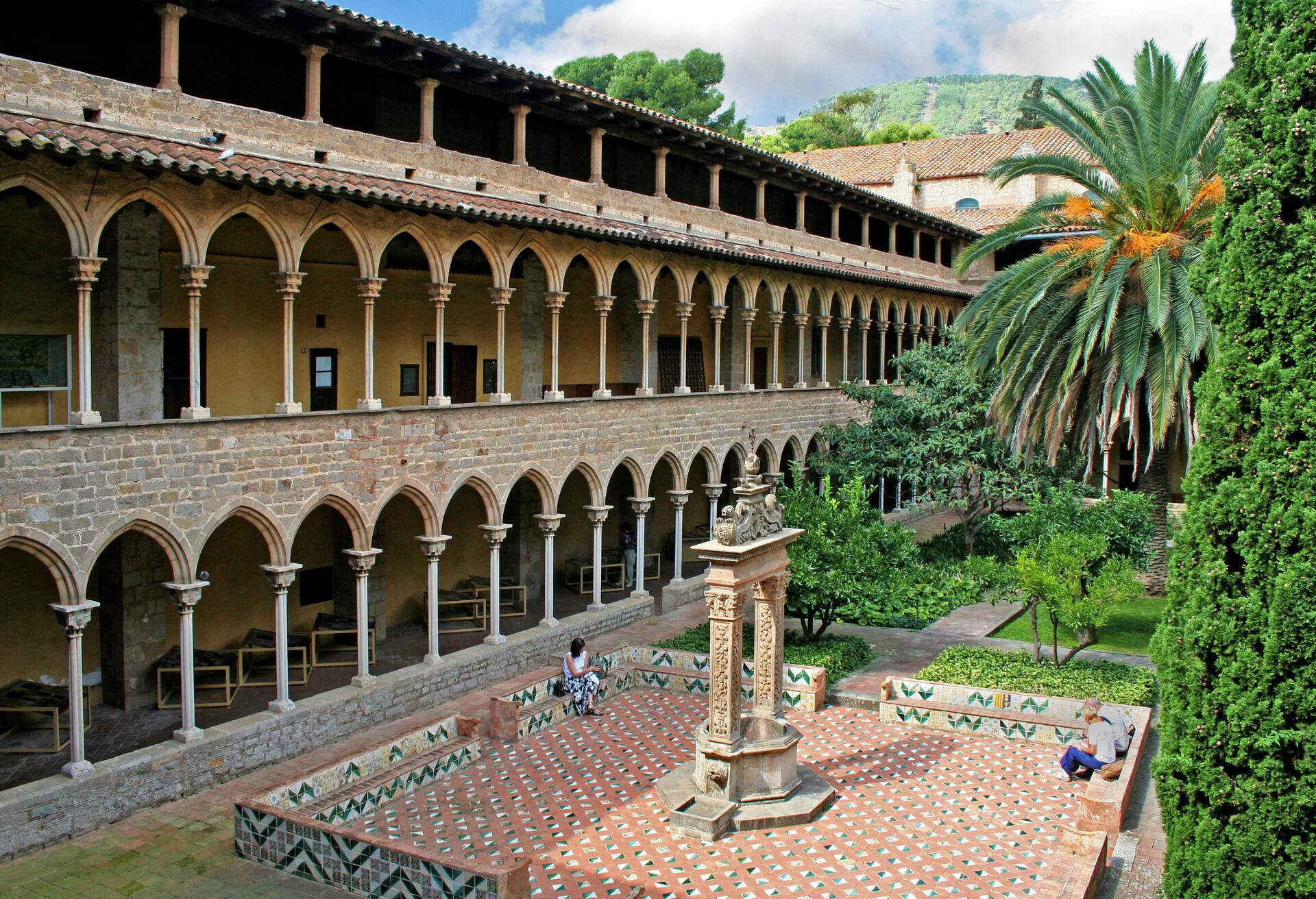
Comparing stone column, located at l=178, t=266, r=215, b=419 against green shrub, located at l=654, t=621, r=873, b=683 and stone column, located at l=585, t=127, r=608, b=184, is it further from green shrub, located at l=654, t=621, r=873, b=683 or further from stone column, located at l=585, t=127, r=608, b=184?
stone column, located at l=585, t=127, r=608, b=184

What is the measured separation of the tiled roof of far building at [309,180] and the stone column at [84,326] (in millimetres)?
1290

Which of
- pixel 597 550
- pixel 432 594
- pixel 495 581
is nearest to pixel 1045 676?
pixel 597 550

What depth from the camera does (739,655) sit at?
12.5m

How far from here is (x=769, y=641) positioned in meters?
13.3

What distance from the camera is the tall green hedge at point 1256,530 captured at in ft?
26.7

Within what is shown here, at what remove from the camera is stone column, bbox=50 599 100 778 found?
41.4 feet

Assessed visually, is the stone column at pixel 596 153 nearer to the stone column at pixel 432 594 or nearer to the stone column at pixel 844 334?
the stone column at pixel 432 594

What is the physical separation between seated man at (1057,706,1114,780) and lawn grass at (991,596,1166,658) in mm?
5505

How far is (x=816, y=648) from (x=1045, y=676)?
3.79 m

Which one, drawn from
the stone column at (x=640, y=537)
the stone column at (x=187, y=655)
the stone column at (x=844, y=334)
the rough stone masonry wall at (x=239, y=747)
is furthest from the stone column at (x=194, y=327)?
the stone column at (x=844, y=334)

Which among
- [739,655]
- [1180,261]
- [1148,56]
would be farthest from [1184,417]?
[739,655]

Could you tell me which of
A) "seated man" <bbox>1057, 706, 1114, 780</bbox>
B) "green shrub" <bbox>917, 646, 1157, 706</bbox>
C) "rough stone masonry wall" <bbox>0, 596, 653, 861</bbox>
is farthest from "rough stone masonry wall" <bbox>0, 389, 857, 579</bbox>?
"seated man" <bbox>1057, 706, 1114, 780</bbox>

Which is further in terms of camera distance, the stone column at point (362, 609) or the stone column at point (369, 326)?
the stone column at point (369, 326)

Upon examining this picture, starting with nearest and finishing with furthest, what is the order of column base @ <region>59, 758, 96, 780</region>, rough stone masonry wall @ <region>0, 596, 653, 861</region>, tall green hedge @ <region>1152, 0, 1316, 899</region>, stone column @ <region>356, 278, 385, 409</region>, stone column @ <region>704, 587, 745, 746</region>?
1. tall green hedge @ <region>1152, 0, 1316, 899</region>
2. rough stone masonry wall @ <region>0, 596, 653, 861</region>
3. stone column @ <region>704, 587, 745, 746</region>
4. column base @ <region>59, 758, 96, 780</region>
5. stone column @ <region>356, 278, 385, 409</region>
